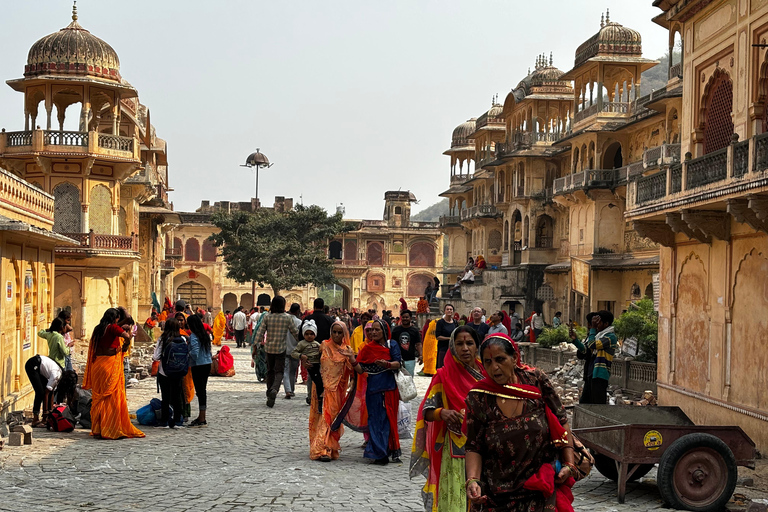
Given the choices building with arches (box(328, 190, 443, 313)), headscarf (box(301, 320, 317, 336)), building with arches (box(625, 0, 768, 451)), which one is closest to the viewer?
building with arches (box(625, 0, 768, 451))

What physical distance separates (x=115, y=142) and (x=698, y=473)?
24.8m

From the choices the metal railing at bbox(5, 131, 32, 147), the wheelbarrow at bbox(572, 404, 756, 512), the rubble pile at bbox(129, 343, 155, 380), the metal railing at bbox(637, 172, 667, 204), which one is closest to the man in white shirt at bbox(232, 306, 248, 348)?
the rubble pile at bbox(129, 343, 155, 380)

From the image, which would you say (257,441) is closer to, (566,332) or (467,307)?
(566,332)

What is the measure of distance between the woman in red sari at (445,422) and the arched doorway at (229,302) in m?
60.0

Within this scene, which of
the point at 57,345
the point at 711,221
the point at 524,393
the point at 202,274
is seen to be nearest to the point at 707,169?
the point at 711,221

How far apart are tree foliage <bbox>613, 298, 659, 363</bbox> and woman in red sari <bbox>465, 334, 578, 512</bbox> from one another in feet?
50.6

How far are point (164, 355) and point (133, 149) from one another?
1903 cm

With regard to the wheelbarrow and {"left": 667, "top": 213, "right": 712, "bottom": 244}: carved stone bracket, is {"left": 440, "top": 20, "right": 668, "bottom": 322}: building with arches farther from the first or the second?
the wheelbarrow

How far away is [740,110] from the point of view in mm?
12742

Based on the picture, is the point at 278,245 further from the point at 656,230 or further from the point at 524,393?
A: the point at 524,393

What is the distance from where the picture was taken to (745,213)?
11500 mm

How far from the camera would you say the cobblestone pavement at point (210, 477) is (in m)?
8.34

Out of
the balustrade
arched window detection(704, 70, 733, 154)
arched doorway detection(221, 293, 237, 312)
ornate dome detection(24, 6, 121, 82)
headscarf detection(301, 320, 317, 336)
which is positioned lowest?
arched doorway detection(221, 293, 237, 312)

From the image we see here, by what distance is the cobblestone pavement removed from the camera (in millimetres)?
8344
